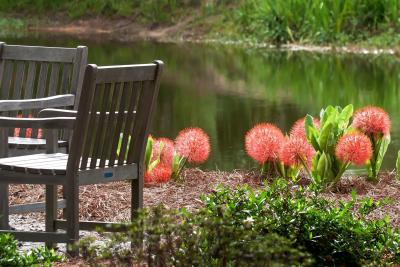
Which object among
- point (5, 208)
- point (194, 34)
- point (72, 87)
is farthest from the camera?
point (194, 34)

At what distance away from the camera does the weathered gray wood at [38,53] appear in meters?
7.82

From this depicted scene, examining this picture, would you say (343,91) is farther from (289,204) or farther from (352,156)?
(289,204)

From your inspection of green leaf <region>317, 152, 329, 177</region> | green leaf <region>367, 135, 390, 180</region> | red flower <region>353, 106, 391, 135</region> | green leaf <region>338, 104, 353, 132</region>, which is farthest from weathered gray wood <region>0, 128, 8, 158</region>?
green leaf <region>367, 135, 390, 180</region>

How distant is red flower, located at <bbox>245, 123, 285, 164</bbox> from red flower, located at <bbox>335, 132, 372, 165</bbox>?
0.45 m

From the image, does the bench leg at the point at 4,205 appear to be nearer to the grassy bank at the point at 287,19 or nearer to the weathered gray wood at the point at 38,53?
the weathered gray wood at the point at 38,53

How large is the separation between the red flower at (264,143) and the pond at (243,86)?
260 centimetres

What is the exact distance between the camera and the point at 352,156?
26.9 feet

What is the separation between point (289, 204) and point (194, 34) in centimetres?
2654

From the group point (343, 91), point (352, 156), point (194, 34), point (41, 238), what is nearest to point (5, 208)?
point (41, 238)

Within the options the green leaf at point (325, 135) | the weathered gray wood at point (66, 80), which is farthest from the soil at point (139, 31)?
the weathered gray wood at point (66, 80)

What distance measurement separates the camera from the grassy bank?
89.6 feet

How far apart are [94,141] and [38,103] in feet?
2.90

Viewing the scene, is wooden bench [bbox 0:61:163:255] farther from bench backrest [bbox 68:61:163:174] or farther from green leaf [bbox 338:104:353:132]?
green leaf [bbox 338:104:353:132]

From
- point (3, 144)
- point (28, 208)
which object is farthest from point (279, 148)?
point (3, 144)
